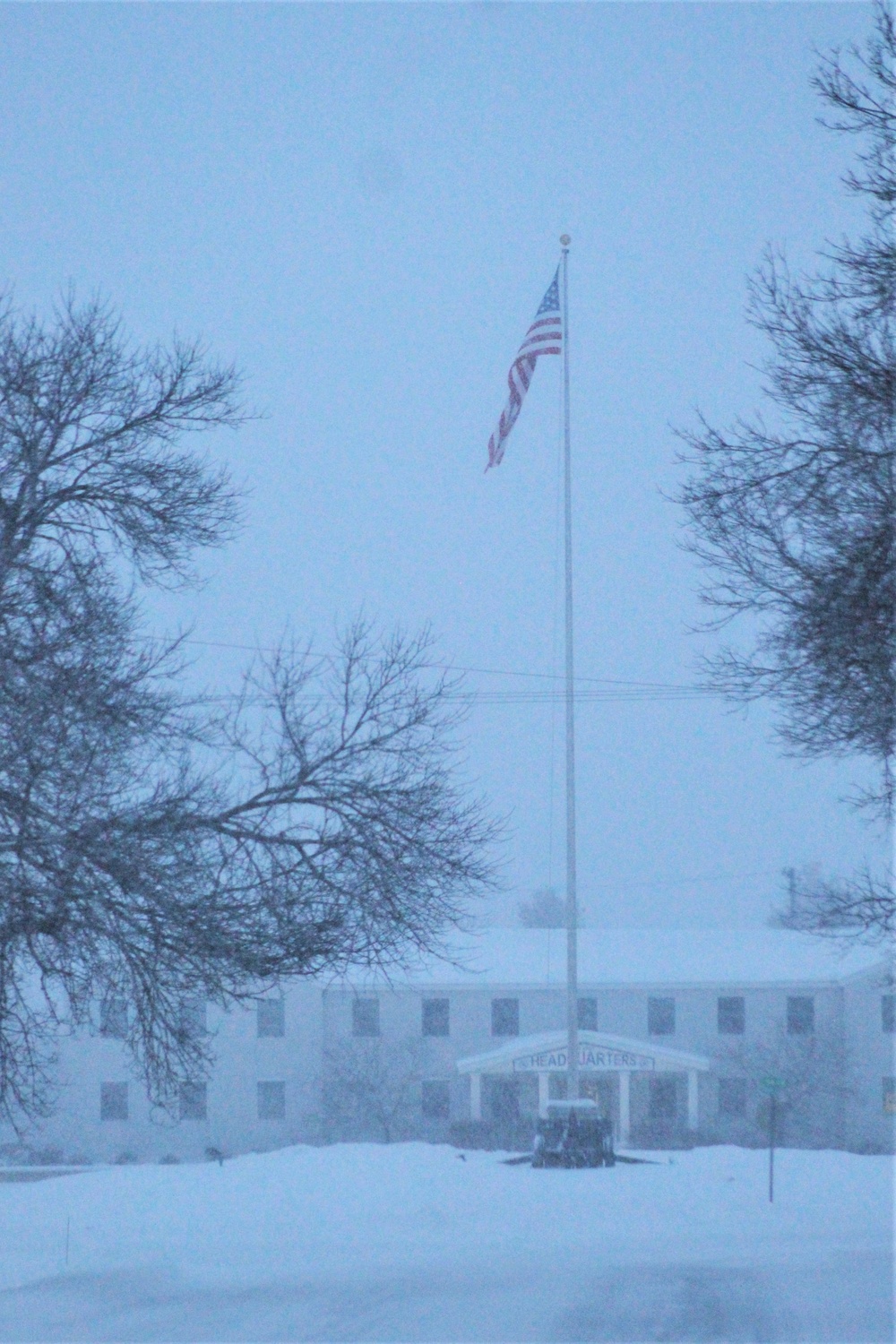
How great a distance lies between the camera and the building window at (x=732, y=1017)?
39.5 meters

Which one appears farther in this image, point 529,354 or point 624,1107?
point 624,1107

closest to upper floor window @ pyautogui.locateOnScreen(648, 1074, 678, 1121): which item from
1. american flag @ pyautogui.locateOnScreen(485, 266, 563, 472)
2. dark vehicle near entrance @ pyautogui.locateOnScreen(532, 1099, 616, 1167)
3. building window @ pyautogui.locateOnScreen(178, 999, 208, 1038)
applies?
dark vehicle near entrance @ pyautogui.locateOnScreen(532, 1099, 616, 1167)

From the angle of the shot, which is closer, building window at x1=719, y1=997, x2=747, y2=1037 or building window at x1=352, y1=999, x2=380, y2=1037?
building window at x1=352, y1=999, x2=380, y2=1037

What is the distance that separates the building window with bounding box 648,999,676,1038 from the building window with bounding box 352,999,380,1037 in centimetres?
733

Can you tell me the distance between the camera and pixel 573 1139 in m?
20.8

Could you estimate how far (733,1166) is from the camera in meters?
21.3

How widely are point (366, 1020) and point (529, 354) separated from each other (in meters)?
22.2

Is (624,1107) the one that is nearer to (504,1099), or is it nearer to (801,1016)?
(504,1099)

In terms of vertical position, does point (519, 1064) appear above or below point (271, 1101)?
above

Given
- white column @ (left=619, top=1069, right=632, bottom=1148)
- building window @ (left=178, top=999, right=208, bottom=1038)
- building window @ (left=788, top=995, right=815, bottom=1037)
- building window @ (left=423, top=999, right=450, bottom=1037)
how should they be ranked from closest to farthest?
building window @ (left=178, top=999, right=208, bottom=1038) < white column @ (left=619, top=1069, right=632, bottom=1148) < building window @ (left=788, top=995, right=815, bottom=1037) < building window @ (left=423, top=999, right=450, bottom=1037)

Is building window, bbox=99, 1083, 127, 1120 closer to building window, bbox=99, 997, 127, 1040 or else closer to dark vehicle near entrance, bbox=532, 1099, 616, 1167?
dark vehicle near entrance, bbox=532, 1099, 616, 1167

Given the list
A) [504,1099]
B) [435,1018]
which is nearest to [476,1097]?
[504,1099]

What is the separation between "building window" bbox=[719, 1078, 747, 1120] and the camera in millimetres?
39312

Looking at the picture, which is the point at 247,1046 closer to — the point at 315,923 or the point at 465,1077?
the point at 465,1077
